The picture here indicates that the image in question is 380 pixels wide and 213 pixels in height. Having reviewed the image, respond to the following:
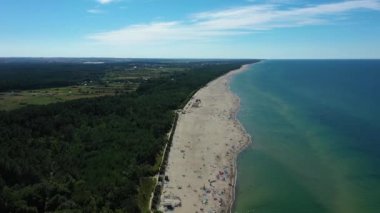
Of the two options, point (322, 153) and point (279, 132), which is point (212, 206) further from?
point (279, 132)

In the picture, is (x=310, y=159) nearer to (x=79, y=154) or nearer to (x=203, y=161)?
(x=203, y=161)

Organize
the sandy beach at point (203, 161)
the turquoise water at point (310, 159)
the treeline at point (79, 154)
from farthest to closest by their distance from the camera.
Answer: the turquoise water at point (310, 159) < the sandy beach at point (203, 161) < the treeline at point (79, 154)

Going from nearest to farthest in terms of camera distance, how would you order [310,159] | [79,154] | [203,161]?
[79,154] → [203,161] → [310,159]

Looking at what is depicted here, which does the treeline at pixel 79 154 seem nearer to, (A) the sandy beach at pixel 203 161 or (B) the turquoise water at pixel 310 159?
(A) the sandy beach at pixel 203 161

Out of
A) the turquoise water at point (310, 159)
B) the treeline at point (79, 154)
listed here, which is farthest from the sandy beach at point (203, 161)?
the treeline at point (79, 154)

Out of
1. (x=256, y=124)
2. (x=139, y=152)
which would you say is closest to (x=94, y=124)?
(x=139, y=152)

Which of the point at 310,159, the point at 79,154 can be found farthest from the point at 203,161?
the point at 79,154
